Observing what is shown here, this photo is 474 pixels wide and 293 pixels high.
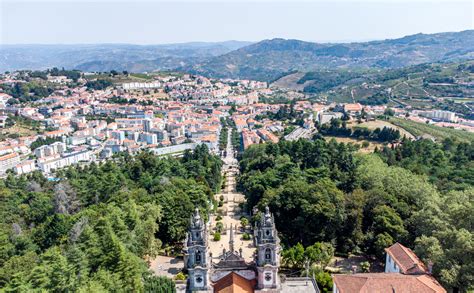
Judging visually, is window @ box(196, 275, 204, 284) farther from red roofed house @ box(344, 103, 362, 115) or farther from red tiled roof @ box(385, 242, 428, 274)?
red roofed house @ box(344, 103, 362, 115)

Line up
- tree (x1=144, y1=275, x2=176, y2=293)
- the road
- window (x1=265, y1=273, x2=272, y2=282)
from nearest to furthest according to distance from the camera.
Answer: window (x1=265, y1=273, x2=272, y2=282), tree (x1=144, y1=275, x2=176, y2=293), the road

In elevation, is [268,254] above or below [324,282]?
above

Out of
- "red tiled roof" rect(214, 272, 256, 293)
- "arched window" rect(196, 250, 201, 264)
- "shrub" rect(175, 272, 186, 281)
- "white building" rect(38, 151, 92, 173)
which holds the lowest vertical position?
"white building" rect(38, 151, 92, 173)

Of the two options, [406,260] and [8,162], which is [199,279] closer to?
[406,260]

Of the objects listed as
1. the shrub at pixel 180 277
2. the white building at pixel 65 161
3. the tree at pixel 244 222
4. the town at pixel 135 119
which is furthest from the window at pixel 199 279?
the white building at pixel 65 161

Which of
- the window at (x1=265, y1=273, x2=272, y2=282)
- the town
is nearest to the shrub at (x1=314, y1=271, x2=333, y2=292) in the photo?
the window at (x1=265, y1=273, x2=272, y2=282)

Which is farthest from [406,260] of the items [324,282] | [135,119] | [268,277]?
[135,119]
